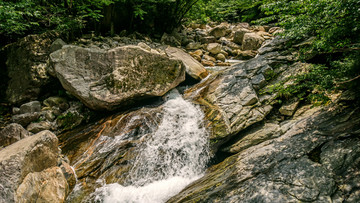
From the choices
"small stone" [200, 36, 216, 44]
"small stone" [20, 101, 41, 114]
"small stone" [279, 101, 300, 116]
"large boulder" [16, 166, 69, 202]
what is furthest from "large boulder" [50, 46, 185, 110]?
"small stone" [200, 36, 216, 44]

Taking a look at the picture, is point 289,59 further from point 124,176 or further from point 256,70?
point 124,176

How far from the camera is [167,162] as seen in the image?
5.60m

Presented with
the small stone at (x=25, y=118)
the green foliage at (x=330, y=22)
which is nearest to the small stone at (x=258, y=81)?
the green foliage at (x=330, y=22)

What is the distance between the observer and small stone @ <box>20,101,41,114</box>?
7156 mm

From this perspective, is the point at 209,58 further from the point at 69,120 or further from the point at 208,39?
the point at 69,120

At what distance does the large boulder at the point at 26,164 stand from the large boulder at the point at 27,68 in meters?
4.34

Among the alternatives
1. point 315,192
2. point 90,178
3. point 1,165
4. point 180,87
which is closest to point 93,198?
point 90,178

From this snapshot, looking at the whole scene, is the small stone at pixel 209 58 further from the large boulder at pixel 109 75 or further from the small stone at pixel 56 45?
the small stone at pixel 56 45

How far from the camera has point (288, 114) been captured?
5703mm

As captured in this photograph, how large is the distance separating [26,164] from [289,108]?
24.4 ft

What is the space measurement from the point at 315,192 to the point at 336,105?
2.54 meters

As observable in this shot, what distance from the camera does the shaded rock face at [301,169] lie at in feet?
9.26

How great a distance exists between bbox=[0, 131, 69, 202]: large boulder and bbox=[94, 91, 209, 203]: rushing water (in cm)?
147

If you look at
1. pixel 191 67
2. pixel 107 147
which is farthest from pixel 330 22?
pixel 107 147
